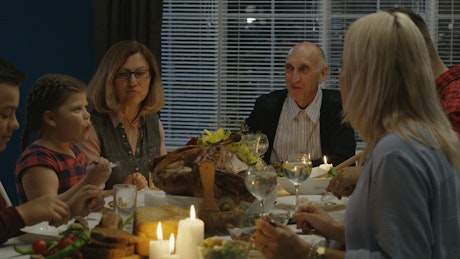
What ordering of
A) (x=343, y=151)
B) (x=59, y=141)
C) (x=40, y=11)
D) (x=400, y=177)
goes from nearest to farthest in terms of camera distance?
(x=400, y=177) → (x=59, y=141) → (x=343, y=151) → (x=40, y=11)

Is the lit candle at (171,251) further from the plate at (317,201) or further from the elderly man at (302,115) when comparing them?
the elderly man at (302,115)

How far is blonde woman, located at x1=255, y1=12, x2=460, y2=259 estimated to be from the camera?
4.99 feet

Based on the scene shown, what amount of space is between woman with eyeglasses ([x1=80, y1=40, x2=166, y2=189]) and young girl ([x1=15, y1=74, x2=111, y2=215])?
1.55 feet

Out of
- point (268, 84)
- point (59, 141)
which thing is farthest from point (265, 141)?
point (268, 84)

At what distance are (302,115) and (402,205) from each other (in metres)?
2.81

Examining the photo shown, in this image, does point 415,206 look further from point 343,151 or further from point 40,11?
point 40,11

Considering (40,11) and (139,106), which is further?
(40,11)

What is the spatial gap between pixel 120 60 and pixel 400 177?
2.26 meters

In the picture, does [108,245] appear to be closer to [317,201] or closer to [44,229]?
[44,229]

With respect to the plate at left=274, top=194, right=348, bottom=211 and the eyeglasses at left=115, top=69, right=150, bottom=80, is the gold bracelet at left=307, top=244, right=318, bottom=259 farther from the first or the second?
the eyeglasses at left=115, top=69, right=150, bottom=80

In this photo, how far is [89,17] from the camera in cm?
500

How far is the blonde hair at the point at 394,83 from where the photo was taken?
1.59 m

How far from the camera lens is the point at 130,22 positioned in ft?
16.2

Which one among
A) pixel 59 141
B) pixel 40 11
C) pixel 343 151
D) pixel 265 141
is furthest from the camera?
pixel 40 11
